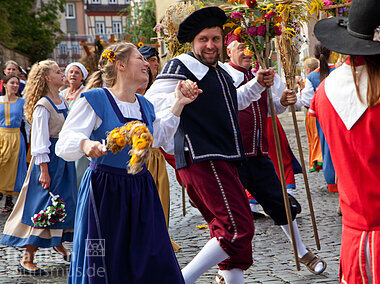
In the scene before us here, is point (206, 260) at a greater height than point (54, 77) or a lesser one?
lesser

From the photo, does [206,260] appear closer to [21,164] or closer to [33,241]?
[33,241]

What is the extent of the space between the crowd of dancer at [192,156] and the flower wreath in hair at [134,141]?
74 millimetres

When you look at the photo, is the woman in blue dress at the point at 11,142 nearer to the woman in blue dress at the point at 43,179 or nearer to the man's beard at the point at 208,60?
the woman in blue dress at the point at 43,179

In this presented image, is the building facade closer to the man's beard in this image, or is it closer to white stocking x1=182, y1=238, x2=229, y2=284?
the man's beard

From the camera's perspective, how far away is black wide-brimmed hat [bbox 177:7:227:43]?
4266 millimetres

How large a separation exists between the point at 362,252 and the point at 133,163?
3.80 feet

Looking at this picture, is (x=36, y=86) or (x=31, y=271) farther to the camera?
(x=36, y=86)

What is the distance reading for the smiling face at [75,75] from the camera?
307 inches

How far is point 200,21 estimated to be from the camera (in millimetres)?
4297

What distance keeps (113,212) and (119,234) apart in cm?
14

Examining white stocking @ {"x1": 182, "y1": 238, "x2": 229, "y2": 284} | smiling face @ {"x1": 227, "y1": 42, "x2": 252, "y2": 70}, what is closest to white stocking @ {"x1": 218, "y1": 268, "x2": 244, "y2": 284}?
white stocking @ {"x1": 182, "y1": 238, "x2": 229, "y2": 284}

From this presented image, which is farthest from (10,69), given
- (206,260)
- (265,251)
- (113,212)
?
(113,212)

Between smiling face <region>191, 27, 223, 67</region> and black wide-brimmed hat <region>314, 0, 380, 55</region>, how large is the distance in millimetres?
1768

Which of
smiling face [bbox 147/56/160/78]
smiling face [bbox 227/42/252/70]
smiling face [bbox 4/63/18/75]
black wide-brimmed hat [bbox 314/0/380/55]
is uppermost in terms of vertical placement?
black wide-brimmed hat [bbox 314/0/380/55]
